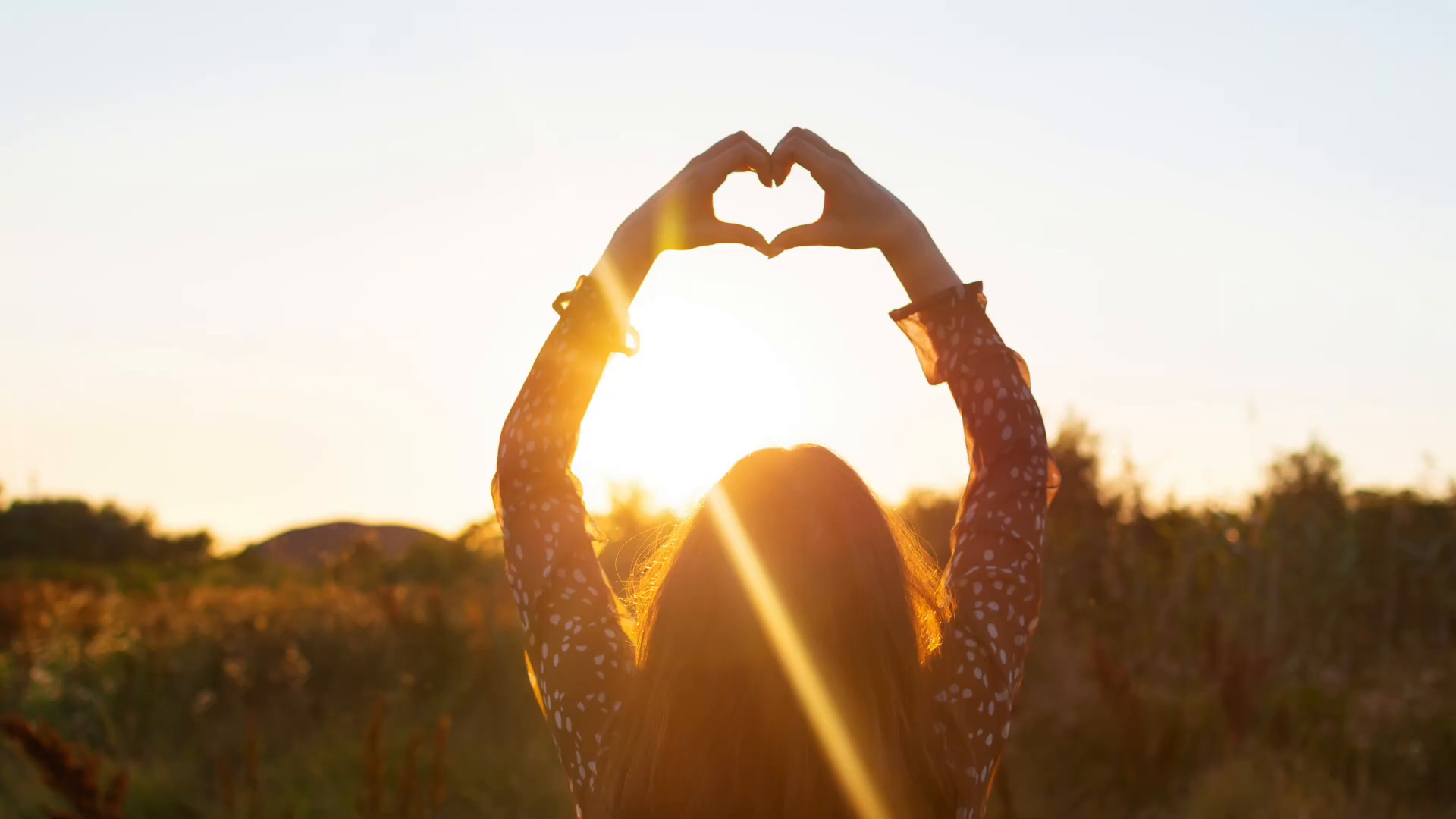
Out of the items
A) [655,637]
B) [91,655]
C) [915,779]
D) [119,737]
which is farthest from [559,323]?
[91,655]

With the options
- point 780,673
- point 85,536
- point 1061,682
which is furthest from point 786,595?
point 85,536

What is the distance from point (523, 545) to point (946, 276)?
87 cm

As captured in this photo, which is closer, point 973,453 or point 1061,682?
point 973,453

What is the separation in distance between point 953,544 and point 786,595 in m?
0.50

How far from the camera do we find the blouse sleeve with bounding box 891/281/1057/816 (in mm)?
1689

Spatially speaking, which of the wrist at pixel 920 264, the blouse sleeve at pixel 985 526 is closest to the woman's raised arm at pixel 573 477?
the wrist at pixel 920 264

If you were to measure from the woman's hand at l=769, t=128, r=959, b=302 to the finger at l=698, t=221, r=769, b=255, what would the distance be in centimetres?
2

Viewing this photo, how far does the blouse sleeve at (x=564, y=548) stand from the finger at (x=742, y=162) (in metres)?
0.29

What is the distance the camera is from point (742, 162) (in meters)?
1.98

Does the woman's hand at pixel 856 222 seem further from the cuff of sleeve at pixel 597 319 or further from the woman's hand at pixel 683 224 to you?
the cuff of sleeve at pixel 597 319

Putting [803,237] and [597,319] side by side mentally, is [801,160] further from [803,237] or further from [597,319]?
[597,319]

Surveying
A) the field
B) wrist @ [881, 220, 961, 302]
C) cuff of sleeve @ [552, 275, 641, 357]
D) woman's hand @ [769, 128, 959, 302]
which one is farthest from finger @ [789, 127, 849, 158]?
the field

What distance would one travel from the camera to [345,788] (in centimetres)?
654

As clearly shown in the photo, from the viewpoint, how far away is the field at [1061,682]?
20.5ft
